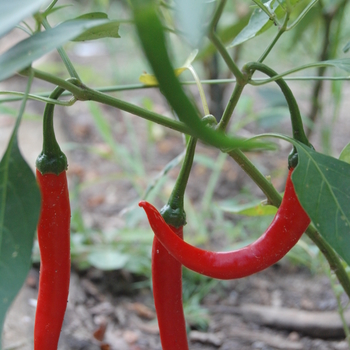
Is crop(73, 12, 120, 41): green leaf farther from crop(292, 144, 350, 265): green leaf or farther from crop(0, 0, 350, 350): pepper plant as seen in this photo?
crop(292, 144, 350, 265): green leaf

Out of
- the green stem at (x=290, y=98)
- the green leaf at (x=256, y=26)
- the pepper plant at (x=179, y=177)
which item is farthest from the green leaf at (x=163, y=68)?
the green leaf at (x=256, y=26)

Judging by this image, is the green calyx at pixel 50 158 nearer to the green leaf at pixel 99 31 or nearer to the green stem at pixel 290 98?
the green leaf at pixel 99 31

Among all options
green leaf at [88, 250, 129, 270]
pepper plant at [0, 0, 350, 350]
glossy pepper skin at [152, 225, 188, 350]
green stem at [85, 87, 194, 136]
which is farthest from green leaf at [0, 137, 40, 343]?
green leaf at [88, 250, 129, 270]

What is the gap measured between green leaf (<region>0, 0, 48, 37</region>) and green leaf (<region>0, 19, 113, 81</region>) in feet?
0.12

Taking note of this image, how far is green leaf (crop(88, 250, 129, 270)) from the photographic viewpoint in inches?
51.4

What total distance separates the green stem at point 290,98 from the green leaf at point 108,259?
0.89 meters

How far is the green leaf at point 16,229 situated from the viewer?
39 centimetres

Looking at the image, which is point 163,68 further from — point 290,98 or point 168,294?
point 168,294

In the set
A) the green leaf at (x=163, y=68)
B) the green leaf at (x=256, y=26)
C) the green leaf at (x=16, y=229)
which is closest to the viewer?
the green leaf at (x=163, y=68)

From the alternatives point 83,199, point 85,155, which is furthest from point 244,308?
point 85,155

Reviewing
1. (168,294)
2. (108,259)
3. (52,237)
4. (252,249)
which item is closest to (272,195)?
(252,249)

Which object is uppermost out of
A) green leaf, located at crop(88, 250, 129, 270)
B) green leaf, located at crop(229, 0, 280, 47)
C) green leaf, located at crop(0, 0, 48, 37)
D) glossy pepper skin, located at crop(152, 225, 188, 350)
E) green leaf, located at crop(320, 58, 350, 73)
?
green leaf, located at crop(229, 0, 280, 47)

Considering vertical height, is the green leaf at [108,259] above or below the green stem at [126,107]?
above

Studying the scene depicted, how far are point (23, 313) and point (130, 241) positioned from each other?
0.47 meters
